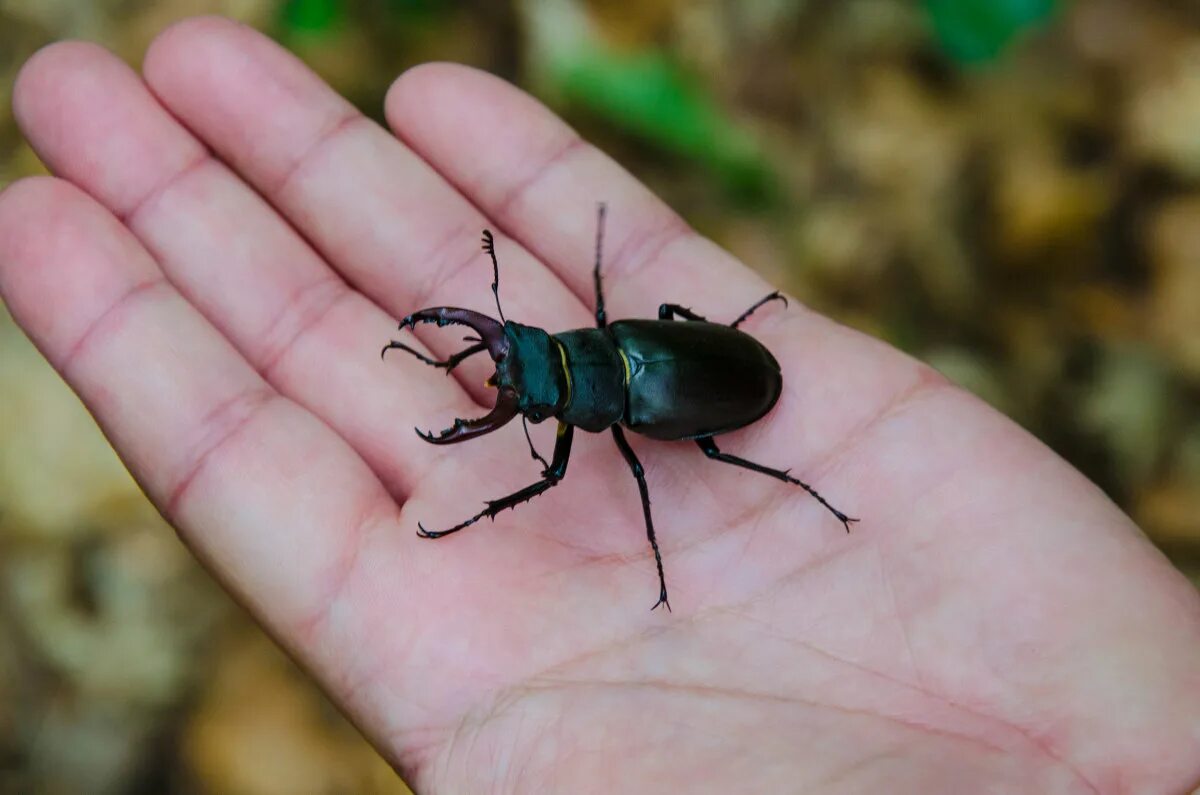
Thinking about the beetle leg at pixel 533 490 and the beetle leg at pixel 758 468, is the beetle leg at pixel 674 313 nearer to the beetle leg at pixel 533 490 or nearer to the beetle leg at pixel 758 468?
the beetle leg at pixel 758 468

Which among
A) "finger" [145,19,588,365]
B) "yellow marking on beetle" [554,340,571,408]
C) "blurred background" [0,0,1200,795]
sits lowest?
"blurred background" [0,0,1200,795]

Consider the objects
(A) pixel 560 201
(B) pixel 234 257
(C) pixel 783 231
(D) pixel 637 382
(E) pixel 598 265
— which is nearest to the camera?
(D) pixel 637 382

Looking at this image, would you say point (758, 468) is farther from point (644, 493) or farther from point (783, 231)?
point (783, 231)

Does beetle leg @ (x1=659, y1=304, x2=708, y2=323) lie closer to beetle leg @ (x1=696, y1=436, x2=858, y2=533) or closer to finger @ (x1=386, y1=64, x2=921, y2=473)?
finger @ (x1=386, y1=64, x2=921, y2=473)

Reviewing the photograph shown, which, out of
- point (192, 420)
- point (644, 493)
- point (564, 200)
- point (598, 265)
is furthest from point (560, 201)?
point (192, 420)

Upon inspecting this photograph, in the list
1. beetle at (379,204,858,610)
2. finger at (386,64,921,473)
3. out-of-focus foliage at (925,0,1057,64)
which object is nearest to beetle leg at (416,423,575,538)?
beetle at (379,204,858,610)

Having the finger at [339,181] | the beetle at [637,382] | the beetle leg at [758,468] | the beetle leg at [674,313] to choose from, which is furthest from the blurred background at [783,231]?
the beetle leg at [758,468]
